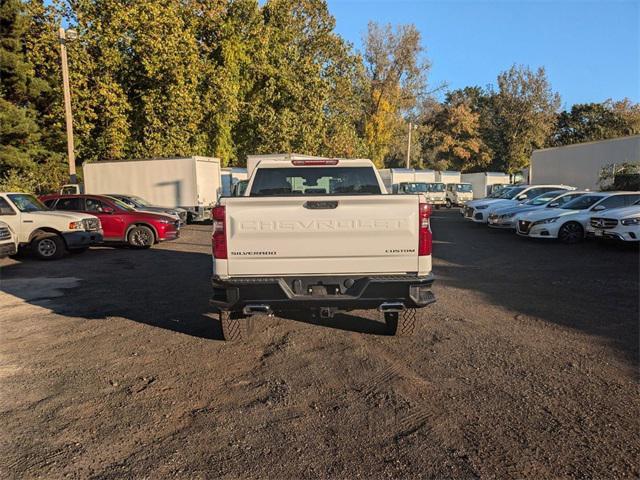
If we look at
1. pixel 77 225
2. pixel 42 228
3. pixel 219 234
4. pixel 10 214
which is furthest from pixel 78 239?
pixel 219 234

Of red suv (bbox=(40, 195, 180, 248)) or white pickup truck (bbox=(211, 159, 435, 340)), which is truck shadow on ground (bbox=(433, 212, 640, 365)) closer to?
white pickup truck (bbox=(211, 159, 435, 340))

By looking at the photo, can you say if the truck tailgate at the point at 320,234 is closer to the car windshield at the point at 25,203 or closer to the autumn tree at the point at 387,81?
the car windshield at the point at 25,203

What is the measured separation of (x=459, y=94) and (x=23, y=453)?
7146 cm

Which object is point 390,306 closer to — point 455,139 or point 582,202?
point 582,202

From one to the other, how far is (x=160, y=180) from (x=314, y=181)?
53.7ft

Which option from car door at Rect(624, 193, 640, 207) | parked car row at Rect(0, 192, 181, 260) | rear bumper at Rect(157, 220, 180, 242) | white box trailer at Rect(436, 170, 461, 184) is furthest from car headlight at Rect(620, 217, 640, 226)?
white box trailer at Rect(436, 170, 461, 184)

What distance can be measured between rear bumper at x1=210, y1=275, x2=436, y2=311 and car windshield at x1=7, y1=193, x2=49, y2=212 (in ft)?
31.4

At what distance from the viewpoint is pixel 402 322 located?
17.5 feet

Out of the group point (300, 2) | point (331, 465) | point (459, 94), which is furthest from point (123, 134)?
point (459, 94)

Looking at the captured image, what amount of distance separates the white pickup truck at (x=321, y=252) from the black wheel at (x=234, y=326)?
691 mm

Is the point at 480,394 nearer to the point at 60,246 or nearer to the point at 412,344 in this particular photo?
the point at 412,344

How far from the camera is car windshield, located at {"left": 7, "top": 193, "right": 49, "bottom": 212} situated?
11578mm

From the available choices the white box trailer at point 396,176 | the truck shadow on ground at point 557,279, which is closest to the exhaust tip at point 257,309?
the truck shadow on ground at point 557,279

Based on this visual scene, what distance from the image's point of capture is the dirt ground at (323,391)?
3064mm
